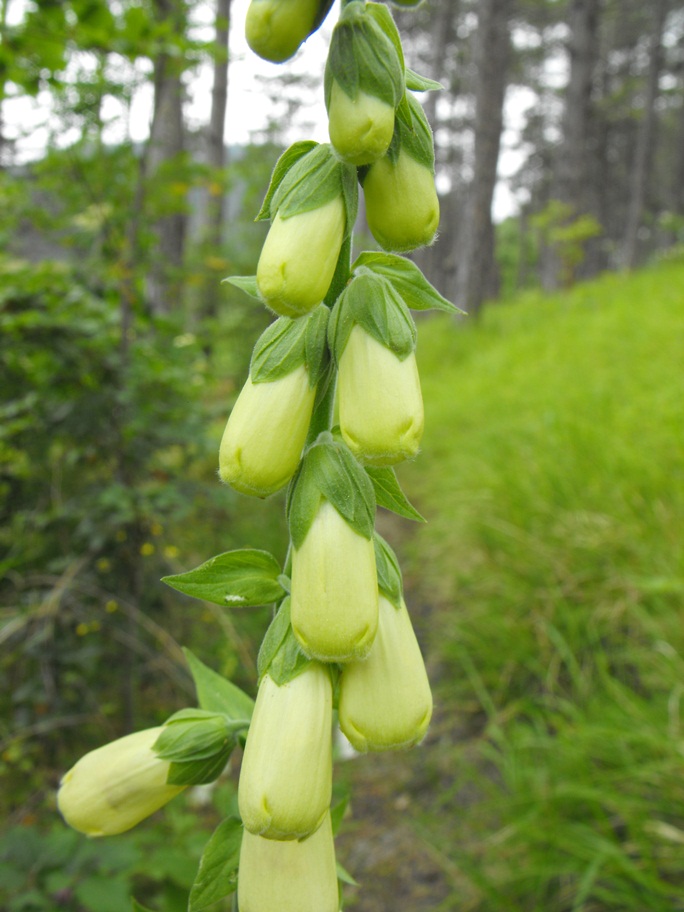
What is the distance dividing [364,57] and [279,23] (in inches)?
3.8

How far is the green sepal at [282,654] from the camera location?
702mm

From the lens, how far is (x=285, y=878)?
0.67 metres

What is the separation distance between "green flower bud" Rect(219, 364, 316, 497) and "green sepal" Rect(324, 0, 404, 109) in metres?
0.26

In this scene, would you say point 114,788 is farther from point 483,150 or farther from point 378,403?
point 483,150

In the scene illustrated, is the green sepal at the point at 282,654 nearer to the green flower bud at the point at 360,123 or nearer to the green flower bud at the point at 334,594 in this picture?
the green flower bud at the point at 334,594

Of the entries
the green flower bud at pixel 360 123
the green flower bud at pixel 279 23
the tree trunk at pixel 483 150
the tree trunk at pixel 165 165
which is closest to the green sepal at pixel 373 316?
the green flower bud at pixel 360 123

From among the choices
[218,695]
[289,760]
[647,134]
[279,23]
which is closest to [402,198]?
[279,23]

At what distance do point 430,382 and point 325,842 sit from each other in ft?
18.1

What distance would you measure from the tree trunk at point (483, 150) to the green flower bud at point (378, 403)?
7.23 metres

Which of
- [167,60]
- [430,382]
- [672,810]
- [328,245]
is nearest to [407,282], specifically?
[328,245]

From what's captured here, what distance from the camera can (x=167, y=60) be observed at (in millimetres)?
2100

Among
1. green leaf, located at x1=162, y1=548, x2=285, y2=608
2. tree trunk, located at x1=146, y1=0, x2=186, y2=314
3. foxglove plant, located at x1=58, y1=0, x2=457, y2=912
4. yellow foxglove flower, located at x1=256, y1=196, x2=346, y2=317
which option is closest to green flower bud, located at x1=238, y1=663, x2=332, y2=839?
foxglove plant, located at x1=58, y1=0, x2=457, y2=912

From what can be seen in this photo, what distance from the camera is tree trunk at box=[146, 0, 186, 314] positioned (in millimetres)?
2053

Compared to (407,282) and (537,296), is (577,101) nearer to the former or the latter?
(537,296)
